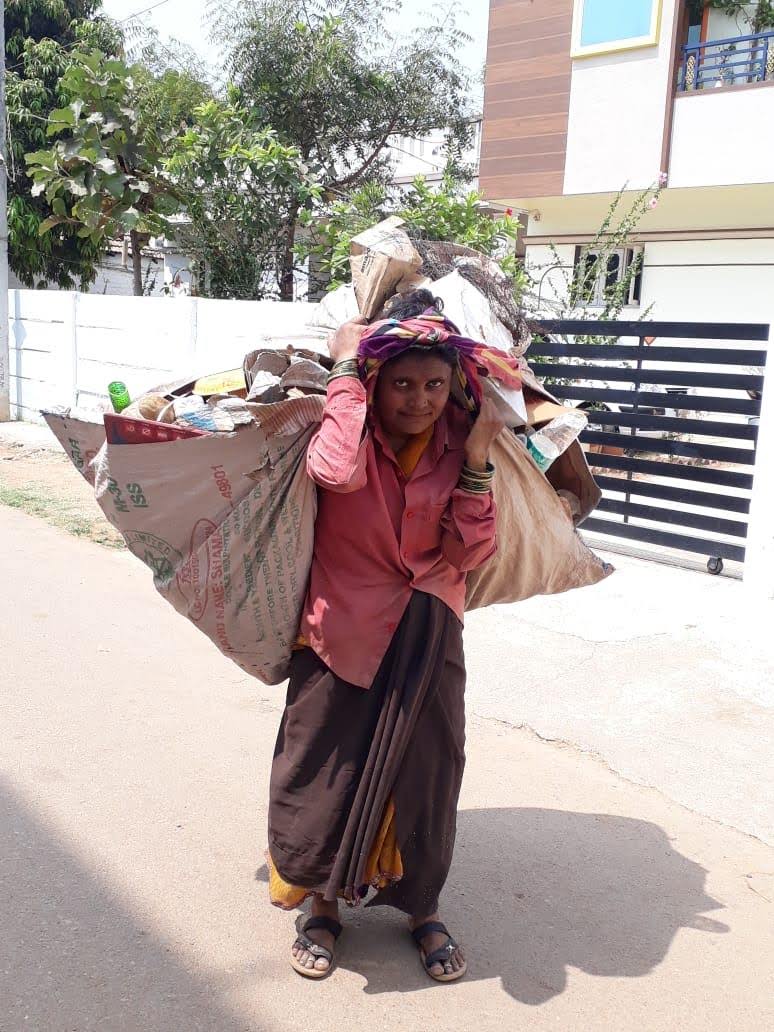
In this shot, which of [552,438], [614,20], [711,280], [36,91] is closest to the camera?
[552,438]

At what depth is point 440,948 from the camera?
8.09ft

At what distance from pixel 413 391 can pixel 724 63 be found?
39.2 ft

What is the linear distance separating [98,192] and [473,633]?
28.4ft

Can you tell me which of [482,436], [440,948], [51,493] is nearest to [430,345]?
[482,436]

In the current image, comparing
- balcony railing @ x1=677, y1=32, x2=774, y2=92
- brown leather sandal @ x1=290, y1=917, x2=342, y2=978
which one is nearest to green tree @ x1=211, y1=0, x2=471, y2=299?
balcony railing @ x1=677, y1=32, x2=774, y2=92

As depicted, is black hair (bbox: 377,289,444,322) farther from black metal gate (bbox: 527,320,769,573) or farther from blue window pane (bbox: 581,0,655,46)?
blue window pane (bbox: 581,0,655,46)

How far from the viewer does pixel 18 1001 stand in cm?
224

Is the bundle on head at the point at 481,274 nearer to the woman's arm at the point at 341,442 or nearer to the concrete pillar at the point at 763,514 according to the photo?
the woman's arm at the point at 341,442

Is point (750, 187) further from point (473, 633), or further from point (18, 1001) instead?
point (18, 1001)

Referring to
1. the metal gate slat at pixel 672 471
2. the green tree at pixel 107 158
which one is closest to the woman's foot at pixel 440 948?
the metal gate slat at pixel 672 471

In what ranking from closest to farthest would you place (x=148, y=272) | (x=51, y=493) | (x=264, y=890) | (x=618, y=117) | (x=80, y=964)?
(x=80, y=964), (x=264, y=890), (x=51, y=493), (x=618, y=117), (x=148, y=272)

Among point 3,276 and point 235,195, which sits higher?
point 235,195

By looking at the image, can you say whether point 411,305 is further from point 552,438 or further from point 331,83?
point 331,83

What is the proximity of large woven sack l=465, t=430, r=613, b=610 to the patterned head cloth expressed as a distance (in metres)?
0.18
